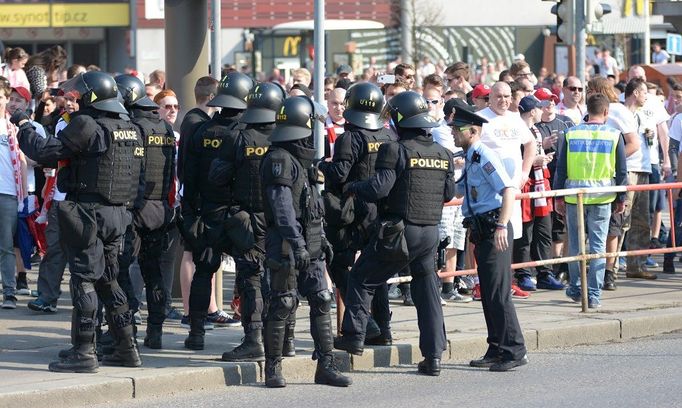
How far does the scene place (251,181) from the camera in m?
9.30

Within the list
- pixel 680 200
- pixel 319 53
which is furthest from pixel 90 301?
pixel 680 200

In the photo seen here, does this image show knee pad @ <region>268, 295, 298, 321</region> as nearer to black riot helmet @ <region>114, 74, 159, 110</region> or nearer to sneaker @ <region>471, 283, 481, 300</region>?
black riot helmet @ <region>114, 74, 159, 110</region>

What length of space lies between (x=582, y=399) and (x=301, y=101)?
2.57 m

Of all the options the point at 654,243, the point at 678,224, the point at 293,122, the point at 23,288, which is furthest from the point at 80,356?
the point at 654,243

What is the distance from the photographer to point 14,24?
133 feet

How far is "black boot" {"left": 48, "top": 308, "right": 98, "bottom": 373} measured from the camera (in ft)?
28.8

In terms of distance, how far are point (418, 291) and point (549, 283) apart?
4.12m

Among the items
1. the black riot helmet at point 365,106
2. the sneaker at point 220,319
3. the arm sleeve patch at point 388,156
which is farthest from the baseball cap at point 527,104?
the arm sleeve patch at point 388,156

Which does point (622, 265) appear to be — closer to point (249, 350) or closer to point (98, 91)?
point (249, 350)

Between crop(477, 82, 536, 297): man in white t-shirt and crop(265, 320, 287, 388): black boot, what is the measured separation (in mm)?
3366

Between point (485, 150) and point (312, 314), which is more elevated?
point (485, 150)

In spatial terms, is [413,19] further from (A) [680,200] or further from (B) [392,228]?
(B) [392,228]

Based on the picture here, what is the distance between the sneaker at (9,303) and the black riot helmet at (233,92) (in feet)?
9.90

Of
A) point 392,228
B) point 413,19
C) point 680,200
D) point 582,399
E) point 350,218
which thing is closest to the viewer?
point 582,399
